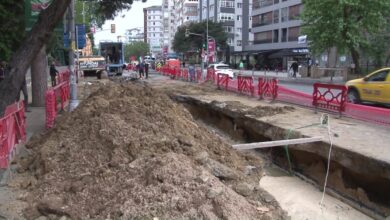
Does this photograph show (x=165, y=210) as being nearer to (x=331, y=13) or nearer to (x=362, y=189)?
(x=362, y=189)

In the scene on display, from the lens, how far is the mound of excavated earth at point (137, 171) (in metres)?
6.59

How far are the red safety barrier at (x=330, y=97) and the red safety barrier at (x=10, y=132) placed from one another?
8.64m

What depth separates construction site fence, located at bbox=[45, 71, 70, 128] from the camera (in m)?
12.8

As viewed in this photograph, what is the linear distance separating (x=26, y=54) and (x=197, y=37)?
8379 centimetres

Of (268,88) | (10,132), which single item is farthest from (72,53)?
(268,88)

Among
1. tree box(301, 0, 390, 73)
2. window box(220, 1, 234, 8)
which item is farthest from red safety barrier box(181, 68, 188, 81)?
window box(220, 1, 234, 8)

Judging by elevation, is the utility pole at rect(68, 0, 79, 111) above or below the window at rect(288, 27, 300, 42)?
below

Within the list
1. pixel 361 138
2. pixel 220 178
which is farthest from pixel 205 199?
pixel 361 138

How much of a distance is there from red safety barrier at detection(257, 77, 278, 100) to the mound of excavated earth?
7.85m

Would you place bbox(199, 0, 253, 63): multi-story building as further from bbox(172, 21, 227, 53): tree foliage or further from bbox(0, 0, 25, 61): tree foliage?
bbox(0, 0, 25, 61): tree foliage

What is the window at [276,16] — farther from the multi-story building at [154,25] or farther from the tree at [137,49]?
the multi-story building at [154,25]

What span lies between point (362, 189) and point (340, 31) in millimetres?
29384

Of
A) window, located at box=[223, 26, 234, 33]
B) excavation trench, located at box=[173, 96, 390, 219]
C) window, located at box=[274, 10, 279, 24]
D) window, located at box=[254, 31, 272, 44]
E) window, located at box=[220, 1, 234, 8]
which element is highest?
window, located at box=[220, 1, 234, 8]

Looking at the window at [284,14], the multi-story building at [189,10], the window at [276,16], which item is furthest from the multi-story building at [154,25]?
the window at [284,14]
